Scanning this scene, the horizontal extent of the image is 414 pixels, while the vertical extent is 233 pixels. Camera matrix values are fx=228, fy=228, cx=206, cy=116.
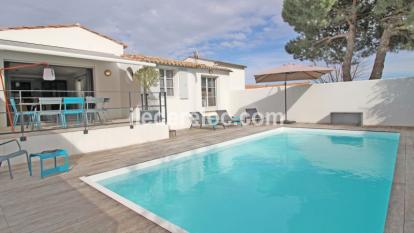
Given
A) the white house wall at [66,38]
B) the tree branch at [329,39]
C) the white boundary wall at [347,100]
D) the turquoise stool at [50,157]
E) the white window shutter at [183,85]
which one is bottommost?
the turquoise stool at [50,157]

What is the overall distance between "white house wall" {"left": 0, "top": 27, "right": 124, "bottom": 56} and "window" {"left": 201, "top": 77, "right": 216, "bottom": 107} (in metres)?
6.30

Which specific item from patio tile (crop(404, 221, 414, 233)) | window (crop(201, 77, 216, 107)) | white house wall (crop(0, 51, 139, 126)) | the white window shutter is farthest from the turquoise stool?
window (crop(201, 77, 216, 107))

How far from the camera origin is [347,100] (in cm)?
1493

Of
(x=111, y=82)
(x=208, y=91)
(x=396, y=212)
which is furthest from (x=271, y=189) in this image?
(x=208, y=91)

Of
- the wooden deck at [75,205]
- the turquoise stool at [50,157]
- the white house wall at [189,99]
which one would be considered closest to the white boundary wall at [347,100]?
the white house wall at [189,99]

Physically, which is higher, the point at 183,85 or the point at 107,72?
the point at 107,72

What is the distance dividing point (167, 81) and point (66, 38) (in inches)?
240

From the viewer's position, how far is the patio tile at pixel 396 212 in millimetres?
3243

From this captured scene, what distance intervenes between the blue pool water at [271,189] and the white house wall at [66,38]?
1002 centimetres

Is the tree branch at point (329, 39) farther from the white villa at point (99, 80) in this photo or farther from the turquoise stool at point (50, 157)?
the turquoise stool at point (50, 157)

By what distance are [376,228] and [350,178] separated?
259cm

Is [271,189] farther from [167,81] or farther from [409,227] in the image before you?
[167,81]

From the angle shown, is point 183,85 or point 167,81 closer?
point 167,81

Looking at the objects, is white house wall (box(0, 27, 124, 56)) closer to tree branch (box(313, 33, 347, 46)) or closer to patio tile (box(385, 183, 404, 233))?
tree branch (box(313, 33, 347, 46))
